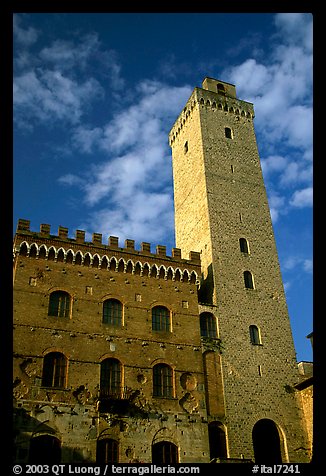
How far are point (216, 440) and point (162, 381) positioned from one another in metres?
4.24

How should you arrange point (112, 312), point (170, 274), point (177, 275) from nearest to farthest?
point (112, 312) < point (170, 274) < point (177, 275)

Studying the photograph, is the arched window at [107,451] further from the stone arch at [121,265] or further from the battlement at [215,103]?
the battlement at [215,103]

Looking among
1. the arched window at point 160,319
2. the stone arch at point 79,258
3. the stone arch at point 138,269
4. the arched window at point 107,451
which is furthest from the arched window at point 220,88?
the arched window at point 107,451

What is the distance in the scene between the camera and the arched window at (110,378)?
24.1m

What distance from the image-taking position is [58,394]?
75.4ft

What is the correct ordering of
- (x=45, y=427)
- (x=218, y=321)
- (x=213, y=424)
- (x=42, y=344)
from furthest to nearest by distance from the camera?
(x=218, y=321)
(x=213, y=424)
(x=42, y=344)
(x=45, y=427)

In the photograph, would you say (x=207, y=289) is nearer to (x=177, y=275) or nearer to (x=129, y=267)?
(x=177, y=275)

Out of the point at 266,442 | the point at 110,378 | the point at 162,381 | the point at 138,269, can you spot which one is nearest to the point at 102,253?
the point at 138,269

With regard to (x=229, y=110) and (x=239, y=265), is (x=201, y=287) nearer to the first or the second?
(x=239, y=265)

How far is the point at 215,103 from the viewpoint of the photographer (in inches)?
1547

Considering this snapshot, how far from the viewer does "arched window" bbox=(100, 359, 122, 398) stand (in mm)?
24125

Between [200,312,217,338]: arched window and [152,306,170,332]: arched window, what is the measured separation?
2.34 meters

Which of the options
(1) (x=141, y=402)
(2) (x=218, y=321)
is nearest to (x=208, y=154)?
(2) (x=218, y=321)

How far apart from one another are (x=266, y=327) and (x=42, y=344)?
559 inches
